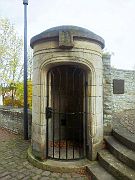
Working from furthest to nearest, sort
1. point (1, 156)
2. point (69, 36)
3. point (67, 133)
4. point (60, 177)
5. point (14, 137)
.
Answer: point (14, 137) < point (67, 133) < point (1, 156) < point (69, 36) < point (60, 177)

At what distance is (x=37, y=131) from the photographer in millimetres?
5285

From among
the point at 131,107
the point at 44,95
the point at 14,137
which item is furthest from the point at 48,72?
the point at 131,107

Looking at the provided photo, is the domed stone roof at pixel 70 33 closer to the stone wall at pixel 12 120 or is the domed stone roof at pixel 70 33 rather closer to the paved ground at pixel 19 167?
the paved ground at pixel 19 167

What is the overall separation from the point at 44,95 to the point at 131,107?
806 cm

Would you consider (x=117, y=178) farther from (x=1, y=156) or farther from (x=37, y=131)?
(x=1, y=156)

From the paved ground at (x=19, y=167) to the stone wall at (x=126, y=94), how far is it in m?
6.13

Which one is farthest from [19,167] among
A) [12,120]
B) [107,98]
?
[12,120]

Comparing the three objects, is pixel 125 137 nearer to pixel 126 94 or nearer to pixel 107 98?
pixel 107 98

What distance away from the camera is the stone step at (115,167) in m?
3.90

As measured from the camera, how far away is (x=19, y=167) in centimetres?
495

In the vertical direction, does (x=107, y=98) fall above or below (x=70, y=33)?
below

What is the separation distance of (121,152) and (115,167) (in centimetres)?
42

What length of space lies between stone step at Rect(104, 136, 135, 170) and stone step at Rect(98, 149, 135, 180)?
92mm

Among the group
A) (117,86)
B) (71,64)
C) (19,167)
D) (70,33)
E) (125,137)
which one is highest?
(70,33)
